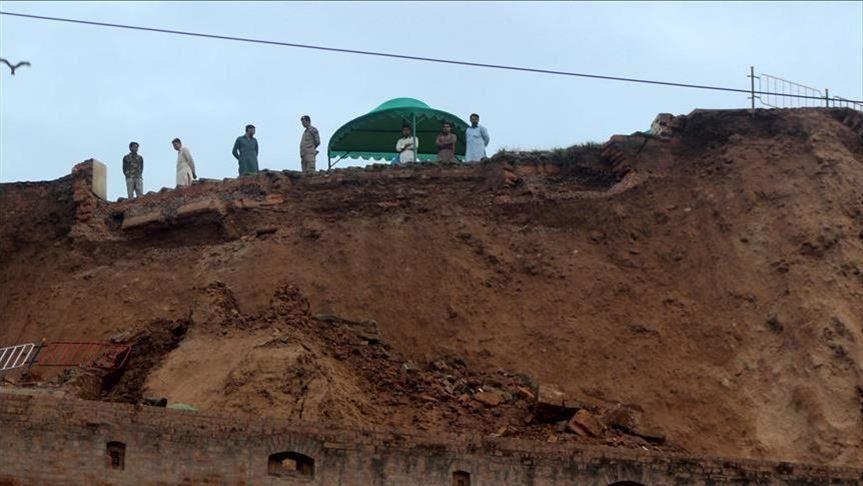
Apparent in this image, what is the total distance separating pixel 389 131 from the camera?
92.8ft

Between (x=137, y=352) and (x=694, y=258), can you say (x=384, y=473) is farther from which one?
(x=694, y=258)

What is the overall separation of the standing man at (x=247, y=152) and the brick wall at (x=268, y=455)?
374 inches

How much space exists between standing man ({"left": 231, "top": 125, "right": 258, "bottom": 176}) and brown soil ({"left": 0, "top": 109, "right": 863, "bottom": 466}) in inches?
23.3

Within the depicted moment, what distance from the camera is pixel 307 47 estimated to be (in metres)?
22.5

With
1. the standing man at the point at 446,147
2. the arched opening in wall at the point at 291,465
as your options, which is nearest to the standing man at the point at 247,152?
the standing man at the point at 446,147

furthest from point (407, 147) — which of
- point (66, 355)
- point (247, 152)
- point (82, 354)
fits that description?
point (66, 355)

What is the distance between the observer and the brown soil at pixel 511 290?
21.4 meters

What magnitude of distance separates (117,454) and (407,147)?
1072cm

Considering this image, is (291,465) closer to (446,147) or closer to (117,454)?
(117,454)

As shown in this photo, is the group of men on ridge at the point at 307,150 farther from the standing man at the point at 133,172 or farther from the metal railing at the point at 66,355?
the metal railing at the point at 66,355

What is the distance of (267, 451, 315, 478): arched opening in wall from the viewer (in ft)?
58.0

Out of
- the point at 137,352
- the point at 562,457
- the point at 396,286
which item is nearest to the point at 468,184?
the point at 396,286

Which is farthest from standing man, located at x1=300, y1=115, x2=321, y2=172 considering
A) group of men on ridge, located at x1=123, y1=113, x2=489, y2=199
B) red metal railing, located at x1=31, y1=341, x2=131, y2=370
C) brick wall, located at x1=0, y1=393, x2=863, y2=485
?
brick wall, located at x1=0, y1=393, x2=863, y2=485

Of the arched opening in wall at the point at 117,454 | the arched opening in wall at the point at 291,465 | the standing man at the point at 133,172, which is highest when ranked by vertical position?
the standing man at the point at 133,172
